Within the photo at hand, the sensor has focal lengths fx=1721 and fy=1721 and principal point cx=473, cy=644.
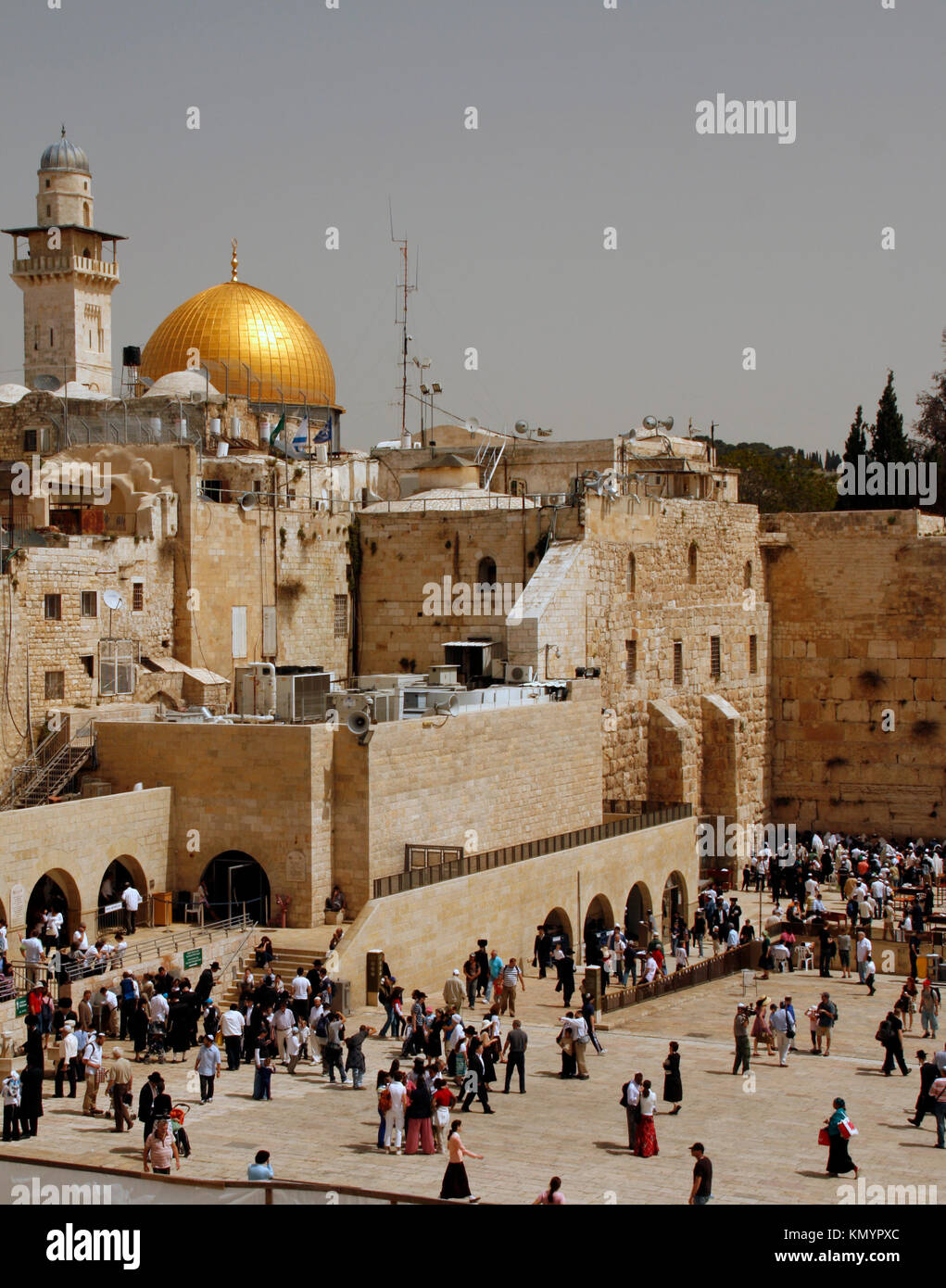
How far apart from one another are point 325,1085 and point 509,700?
10.8 m

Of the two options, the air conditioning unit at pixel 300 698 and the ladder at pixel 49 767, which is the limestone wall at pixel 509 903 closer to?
the air conditioning unit at pixel 300 698

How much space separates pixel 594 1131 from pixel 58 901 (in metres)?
8.61

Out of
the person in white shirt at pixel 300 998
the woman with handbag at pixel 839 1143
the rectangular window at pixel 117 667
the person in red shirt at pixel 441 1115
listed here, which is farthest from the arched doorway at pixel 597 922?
the woman with handbag at pixel 839 1143

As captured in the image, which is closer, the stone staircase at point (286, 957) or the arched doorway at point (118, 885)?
the stone staircase at point (286, 957)

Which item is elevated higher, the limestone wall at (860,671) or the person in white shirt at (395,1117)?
the limestone wall at (860,671)

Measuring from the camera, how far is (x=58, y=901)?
21.5 meters

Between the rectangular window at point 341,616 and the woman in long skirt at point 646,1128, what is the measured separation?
17.7 metres

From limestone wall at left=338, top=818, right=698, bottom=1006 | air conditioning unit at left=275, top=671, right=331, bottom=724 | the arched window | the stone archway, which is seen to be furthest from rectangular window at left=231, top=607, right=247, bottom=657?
the stone archway

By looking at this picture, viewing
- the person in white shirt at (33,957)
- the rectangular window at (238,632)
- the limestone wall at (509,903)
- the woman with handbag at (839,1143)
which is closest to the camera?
the woman with handbag at (839,1143)

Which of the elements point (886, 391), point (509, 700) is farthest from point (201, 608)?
point (886, 391)

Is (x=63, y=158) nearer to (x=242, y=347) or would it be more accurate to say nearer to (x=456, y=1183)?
(x=242, y=347)

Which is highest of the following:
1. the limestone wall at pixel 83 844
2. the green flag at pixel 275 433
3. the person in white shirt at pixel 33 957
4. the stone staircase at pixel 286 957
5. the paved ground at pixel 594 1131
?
the green flag at pixel 275 433

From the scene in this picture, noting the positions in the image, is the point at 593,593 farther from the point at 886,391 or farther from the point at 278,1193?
the point at 278,1193

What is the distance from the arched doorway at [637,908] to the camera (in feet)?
91.9
